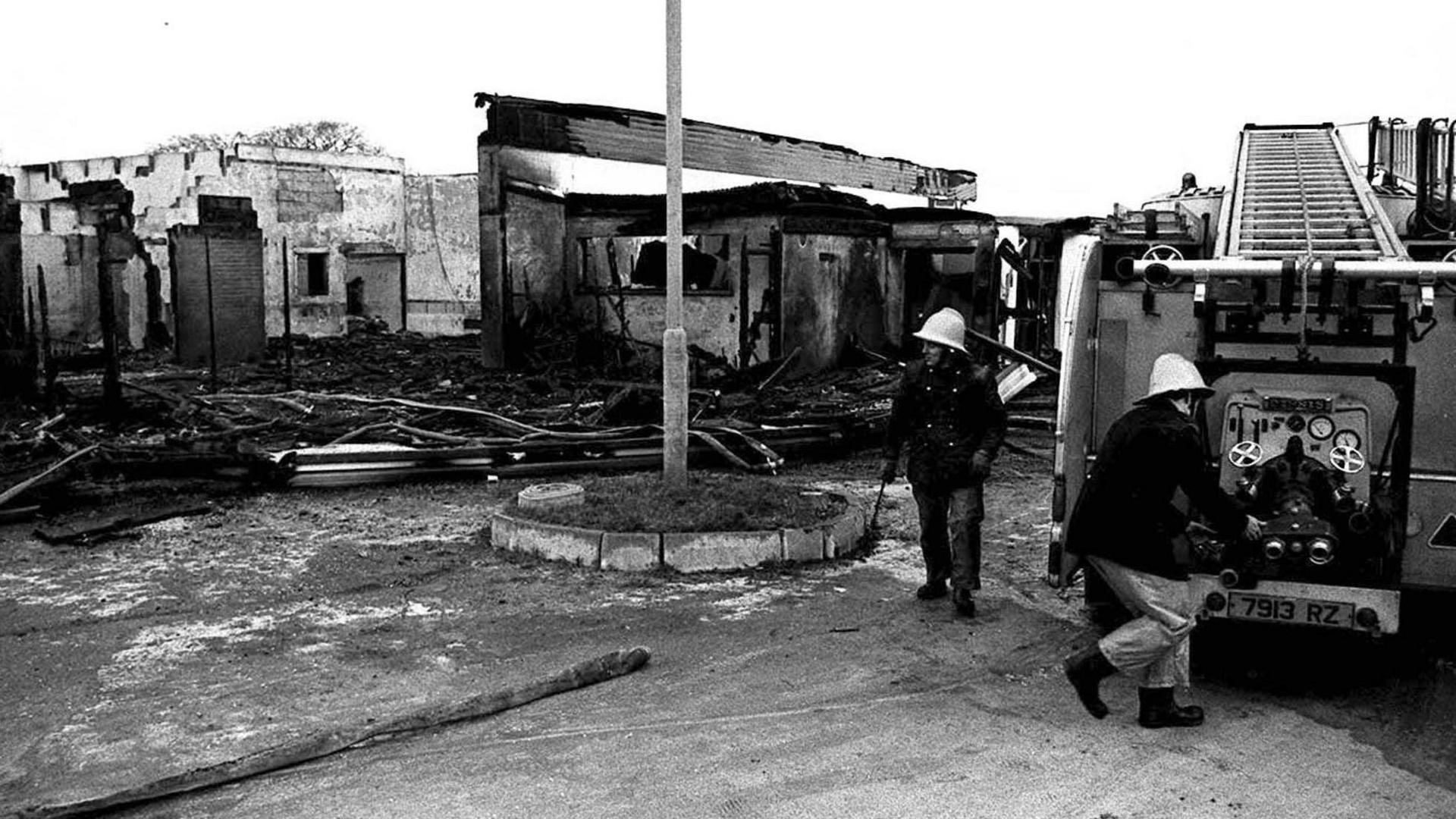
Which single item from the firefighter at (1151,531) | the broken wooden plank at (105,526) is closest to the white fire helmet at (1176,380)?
the firefighter at (1151,531)

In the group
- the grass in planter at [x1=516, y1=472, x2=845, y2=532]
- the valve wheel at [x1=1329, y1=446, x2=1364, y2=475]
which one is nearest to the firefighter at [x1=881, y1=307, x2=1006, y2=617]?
the grass in planter at [x1=516, y1=472, x2=845, y2=532]

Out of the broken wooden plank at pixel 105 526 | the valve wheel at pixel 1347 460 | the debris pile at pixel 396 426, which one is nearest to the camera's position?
the valve wheel at pixel 1347 460

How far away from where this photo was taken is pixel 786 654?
7113 millimetres

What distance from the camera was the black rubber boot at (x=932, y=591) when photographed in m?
8.30

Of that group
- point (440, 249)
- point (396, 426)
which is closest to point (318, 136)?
point (440, 249)

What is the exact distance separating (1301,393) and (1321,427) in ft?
0.76

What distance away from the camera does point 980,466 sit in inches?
309

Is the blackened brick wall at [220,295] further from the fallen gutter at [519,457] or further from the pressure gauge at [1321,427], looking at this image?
the pressure gauge at [1321,427]

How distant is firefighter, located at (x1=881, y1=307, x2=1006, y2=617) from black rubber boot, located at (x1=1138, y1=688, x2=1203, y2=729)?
2.07m

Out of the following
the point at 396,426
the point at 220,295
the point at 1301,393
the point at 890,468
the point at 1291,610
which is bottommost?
the point at 1291,610

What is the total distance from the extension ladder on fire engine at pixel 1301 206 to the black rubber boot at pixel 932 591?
2653 mm

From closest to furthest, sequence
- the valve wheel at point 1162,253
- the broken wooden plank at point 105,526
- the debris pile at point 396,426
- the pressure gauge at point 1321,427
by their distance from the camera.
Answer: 1. the pressure gauge at point 1321,427
2. the valve wheel at point 1162,253
3. the broken wooden plank at point 105,526
4. the debris pile at point 396,426

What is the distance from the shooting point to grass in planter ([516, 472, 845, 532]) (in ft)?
30.6

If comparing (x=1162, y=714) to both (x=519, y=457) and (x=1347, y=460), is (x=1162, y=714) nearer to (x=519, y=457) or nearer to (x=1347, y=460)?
(x=1347, y=460)
